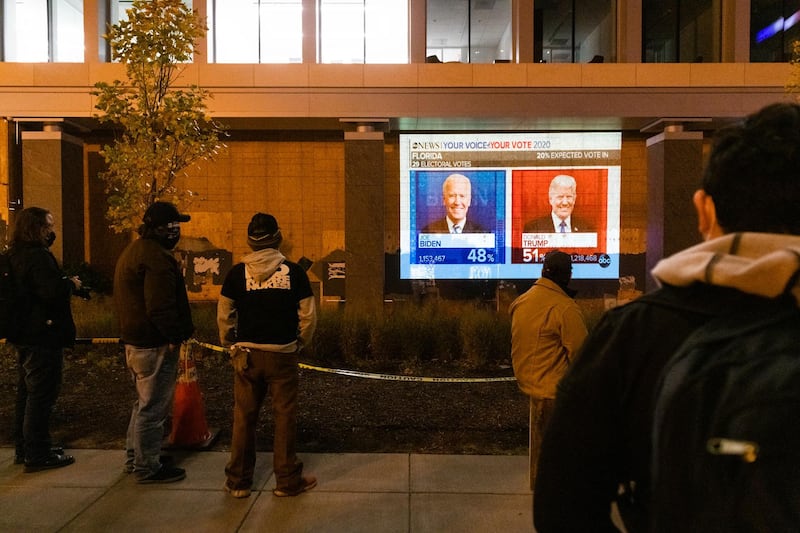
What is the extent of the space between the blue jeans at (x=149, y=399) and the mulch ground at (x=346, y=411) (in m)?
0.99

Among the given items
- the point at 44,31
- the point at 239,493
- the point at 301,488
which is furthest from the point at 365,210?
the point at 239,493

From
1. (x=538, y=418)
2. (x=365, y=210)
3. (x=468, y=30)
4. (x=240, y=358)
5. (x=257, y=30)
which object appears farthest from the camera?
(x=468, y=30)

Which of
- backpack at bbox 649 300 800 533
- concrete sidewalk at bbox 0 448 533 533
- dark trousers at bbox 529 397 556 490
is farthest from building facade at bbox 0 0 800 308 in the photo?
backpack at bbox 649 300 800 533

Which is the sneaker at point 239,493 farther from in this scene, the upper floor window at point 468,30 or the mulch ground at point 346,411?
the upper floor window at point 468,30

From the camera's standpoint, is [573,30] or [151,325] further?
[573,30]

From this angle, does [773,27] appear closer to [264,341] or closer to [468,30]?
[468,30]

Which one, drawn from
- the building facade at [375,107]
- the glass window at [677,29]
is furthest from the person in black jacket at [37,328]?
the glass window at [677,29]

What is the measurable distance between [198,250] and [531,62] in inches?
364

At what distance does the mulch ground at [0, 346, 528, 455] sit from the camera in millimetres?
6133

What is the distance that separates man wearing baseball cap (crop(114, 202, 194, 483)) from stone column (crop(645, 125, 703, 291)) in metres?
12.1

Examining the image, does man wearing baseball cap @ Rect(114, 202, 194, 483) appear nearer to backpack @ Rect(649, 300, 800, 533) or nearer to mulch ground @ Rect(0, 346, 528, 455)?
mulch ground @ Rect(0, 346, 528, 455)

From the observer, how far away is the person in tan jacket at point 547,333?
434cm

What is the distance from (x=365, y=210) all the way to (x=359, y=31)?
4266 mm

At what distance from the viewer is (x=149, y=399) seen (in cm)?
489
